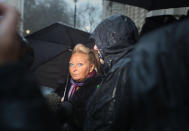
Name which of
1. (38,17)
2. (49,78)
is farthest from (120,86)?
(38,17)

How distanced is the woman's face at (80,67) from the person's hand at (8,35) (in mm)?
2051

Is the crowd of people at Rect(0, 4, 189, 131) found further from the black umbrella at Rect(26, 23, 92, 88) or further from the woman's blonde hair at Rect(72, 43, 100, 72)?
the black umbrella at Rect(26, 23, 92, 88)

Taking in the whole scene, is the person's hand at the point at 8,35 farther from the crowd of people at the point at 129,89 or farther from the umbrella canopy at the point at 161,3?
the umbrella canopy at the point at 161,3

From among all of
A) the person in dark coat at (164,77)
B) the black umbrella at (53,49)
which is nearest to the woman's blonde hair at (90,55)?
the black umbrella at (53,49)

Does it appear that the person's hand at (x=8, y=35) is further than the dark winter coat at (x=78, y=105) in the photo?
No

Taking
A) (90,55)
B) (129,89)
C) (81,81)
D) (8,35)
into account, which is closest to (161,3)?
(90,55)

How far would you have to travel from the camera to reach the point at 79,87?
9.36ft

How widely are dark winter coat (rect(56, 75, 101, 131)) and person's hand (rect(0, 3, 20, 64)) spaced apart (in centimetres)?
155

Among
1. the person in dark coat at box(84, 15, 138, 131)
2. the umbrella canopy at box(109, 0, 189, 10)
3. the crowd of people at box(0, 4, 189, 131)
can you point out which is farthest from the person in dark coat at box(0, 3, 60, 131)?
the umbrella canopy at box(109, 0, 189, 10)

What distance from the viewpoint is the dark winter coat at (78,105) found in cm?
249

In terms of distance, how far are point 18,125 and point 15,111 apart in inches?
1.4

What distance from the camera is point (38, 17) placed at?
4950 cm

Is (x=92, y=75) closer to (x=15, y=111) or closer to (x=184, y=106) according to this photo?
(x=184, y=106)

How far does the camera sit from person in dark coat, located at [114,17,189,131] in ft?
3.21
